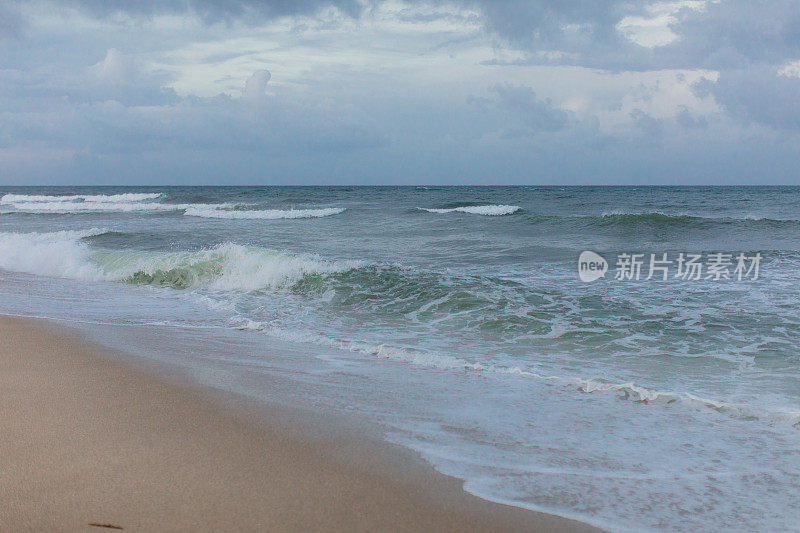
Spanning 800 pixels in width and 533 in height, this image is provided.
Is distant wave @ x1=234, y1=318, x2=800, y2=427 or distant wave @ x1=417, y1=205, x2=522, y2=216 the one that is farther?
distant wave @ x1=417, y1=205, x2=522, y2=216

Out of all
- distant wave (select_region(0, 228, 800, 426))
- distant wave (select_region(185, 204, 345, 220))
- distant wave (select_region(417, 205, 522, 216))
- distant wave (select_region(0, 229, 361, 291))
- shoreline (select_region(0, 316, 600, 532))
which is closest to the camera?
shoreline (select_region(0, 316, 600, 532))

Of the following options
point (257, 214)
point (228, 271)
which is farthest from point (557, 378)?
point (257, 214)

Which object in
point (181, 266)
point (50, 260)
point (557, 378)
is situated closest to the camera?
point (557, 378)

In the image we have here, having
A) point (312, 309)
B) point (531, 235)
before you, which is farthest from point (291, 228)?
point (312, 309)

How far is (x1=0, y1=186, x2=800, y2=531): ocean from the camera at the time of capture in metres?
3.00

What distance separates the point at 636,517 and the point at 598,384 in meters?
2.11

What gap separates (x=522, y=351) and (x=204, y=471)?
3.78 metres

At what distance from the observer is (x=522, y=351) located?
5918 millimetres

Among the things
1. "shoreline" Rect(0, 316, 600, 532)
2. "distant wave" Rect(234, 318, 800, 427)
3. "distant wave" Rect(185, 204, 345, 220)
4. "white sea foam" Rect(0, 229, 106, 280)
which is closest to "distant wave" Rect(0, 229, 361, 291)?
"white sea foam" Rect(0, 229, 106, 280)

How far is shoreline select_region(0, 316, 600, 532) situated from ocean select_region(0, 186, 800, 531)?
0.24 m

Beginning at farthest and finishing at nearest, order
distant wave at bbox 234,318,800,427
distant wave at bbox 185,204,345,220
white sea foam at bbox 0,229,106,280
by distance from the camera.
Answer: distant wave at bbox 185,204,345,220, white sea foam at bbox 0,229,106,280, distant wave at bbox 234,318,800,427

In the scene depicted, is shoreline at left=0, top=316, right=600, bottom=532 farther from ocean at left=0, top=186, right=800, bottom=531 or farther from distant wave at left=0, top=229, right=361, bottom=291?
distant wave at left=0, top=229, right=361, bottom=291

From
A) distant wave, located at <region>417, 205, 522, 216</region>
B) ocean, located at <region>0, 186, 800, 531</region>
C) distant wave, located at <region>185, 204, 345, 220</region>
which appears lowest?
ocean, located at <region>0, 186, 800, 531</region>

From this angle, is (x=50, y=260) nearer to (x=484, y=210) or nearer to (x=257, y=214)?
(x=257, y=214)
